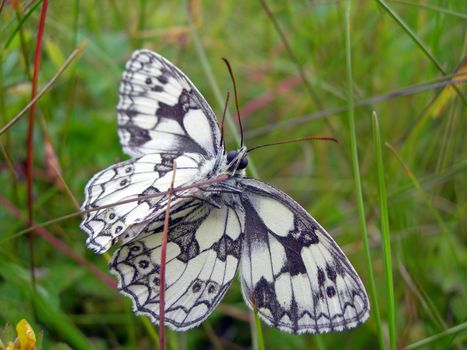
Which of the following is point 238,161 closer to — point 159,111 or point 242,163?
point 242,163

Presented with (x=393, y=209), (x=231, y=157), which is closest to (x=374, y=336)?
(x=393, y=209)

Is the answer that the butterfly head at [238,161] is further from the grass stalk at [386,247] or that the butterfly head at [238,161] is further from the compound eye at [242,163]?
the grass stalk at [386,247]

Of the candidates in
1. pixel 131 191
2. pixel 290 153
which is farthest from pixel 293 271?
pixel 290 153

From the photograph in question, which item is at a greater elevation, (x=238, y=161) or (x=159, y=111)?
(x=159, y=111)

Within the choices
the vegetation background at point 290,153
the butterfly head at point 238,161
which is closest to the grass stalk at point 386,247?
the vegetation background at point 290,153

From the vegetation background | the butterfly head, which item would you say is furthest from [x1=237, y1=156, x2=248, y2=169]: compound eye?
the vegetation background
